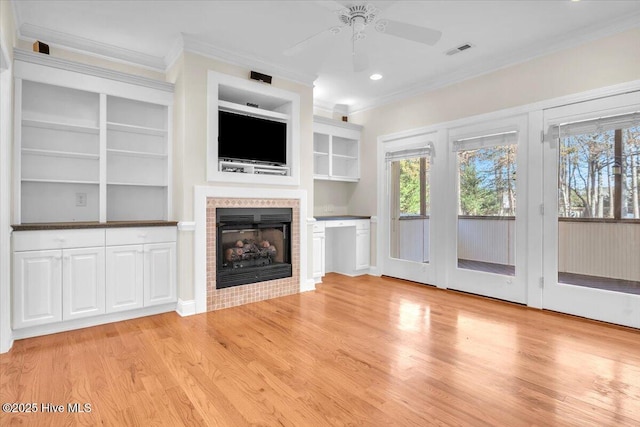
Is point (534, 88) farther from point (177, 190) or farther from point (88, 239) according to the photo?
point (88, 239)

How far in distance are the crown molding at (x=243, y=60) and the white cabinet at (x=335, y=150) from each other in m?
0.85

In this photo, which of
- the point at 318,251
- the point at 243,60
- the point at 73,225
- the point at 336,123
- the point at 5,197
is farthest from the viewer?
the point at 336,123

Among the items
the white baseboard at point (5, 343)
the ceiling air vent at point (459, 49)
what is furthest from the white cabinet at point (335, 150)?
the white baseboard at point (5, 343)

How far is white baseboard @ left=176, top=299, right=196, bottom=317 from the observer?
11.5 feet

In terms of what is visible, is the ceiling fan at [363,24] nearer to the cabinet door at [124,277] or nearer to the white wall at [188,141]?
the white wall at [188,141]

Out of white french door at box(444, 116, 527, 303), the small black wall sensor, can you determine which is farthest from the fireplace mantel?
white french door at box(444, 116, 527, 303)

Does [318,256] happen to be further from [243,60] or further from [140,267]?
[243,60]

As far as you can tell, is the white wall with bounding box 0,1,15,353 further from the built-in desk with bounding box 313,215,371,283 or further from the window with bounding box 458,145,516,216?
the window with bounding box 458,145,516,216

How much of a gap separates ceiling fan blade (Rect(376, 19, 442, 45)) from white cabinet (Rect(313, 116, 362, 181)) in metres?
2.64

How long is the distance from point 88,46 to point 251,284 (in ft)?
10.1

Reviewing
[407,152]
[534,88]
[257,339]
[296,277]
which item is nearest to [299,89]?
[407,152]

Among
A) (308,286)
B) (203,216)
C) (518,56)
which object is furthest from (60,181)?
(518,56)

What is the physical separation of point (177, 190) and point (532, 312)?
158 inches

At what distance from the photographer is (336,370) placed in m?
2.31
